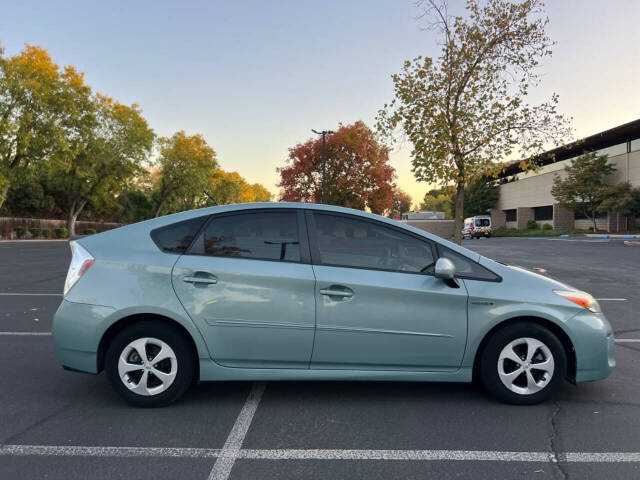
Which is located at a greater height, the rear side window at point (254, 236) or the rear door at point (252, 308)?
the rear side window at point (254, 236)

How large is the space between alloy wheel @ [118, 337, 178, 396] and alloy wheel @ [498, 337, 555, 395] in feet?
8.28

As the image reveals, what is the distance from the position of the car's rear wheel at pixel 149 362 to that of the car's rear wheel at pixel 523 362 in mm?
2323

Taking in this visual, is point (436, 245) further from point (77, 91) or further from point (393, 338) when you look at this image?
point (77, 91)

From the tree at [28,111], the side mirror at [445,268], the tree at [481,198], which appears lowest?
the side mirror at [445,268]

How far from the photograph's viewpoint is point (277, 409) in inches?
142

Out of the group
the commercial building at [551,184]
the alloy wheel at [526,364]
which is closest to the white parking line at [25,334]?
the alloy wheel at [526,364]

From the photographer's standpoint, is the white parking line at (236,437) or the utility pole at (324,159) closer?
the white parking line at (236,437)

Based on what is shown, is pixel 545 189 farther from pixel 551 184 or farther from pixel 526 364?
pixel 526 364

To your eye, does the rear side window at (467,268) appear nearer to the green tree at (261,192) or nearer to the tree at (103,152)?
the tree at (103,152)

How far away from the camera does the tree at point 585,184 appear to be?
42.7m

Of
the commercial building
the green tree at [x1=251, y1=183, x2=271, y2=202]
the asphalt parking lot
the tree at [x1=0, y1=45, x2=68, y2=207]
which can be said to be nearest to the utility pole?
the commercial building

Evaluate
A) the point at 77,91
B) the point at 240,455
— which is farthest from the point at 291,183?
the point at 240,455

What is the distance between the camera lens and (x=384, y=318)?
3535mm

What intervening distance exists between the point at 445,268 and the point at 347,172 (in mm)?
31573
